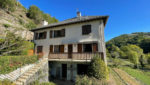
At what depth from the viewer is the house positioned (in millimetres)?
8898

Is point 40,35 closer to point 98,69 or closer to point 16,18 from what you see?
point 16,18

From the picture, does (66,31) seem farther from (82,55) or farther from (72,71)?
(72,71)

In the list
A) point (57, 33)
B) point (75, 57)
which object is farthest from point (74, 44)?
point (57, 33)

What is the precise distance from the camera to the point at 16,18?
59.9 feet

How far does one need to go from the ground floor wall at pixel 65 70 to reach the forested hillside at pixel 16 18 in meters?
6.76

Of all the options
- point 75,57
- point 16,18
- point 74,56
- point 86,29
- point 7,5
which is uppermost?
point 7,5

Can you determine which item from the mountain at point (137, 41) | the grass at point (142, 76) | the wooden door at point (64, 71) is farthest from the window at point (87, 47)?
the mountain at point (137, 41)

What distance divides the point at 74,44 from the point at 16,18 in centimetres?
1868

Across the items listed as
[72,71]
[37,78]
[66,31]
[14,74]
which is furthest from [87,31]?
[14,74]

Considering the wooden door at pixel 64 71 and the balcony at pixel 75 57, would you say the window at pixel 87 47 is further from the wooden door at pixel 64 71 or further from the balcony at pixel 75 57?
the wooden door at pixel 64 71

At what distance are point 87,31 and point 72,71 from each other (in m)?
6.11

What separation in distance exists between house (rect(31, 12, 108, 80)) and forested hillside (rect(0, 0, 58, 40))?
465cm

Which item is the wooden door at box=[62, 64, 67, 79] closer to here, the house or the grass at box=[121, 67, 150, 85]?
the house

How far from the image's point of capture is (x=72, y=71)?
9914mm
